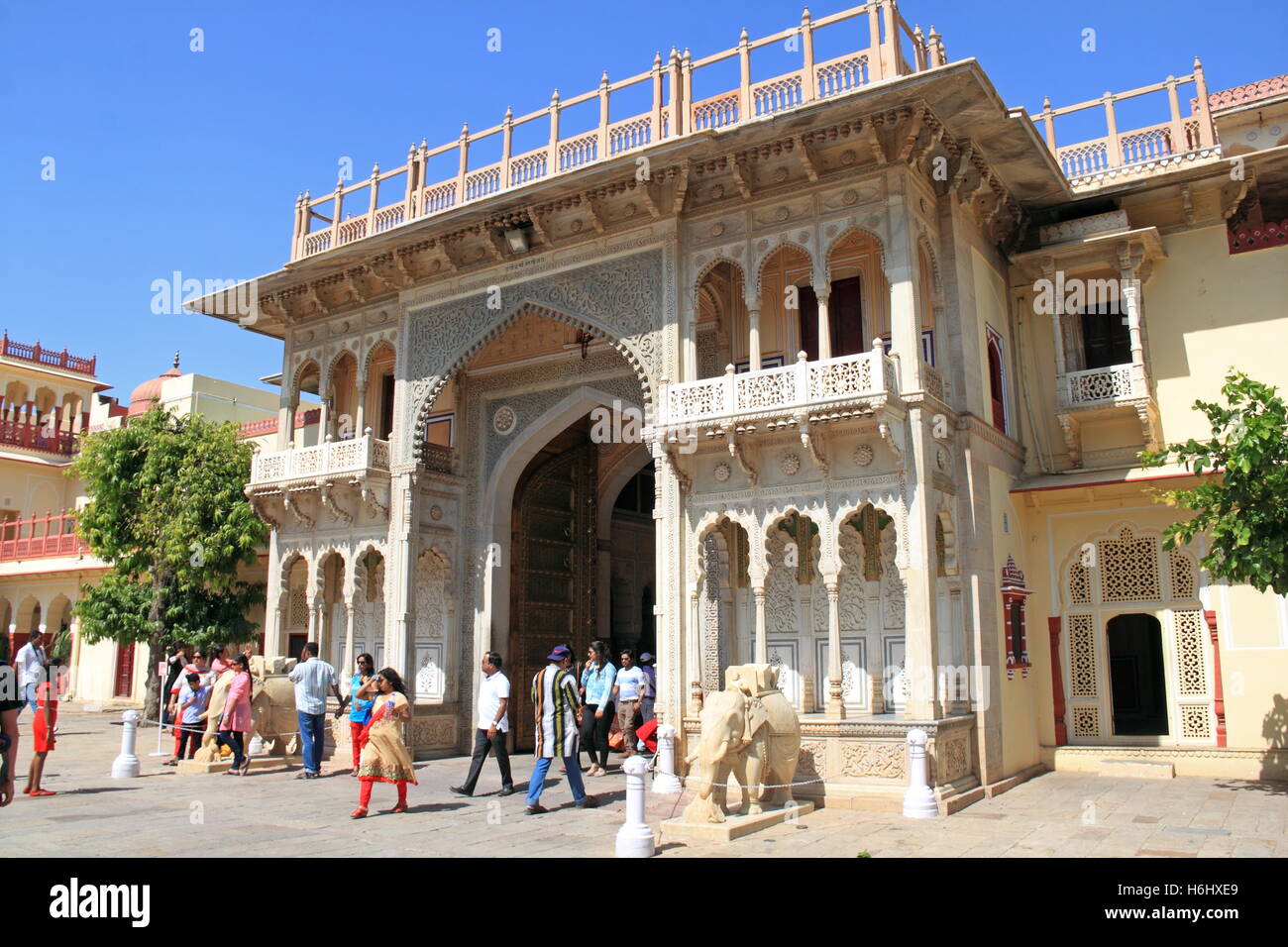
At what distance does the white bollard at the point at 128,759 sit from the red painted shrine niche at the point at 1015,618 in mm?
10160

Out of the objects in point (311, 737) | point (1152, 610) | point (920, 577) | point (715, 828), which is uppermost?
point (920, 577)

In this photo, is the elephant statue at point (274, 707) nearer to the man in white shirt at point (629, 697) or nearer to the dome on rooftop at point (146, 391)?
the man in white shirt at point (629, 697)

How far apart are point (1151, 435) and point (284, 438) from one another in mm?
12657

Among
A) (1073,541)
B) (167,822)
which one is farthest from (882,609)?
(167,822)

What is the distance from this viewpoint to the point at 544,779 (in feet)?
30.3

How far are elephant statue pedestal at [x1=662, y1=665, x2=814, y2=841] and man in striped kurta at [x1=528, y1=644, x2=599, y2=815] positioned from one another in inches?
54.6

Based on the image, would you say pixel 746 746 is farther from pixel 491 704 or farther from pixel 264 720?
pixel 264 720

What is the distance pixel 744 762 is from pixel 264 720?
24.4 feet

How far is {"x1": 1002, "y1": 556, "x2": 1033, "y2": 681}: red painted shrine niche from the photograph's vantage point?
11.6 metres

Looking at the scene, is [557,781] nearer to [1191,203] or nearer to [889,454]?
[889,454]

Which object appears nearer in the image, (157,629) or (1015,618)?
(1015,618)

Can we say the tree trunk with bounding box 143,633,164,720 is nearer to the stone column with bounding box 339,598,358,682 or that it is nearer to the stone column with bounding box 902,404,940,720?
the stone column with bounding box 339,598,358,682

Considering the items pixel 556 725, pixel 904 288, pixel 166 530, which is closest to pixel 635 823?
pixel 556 725

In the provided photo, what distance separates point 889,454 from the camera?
10312 mm
